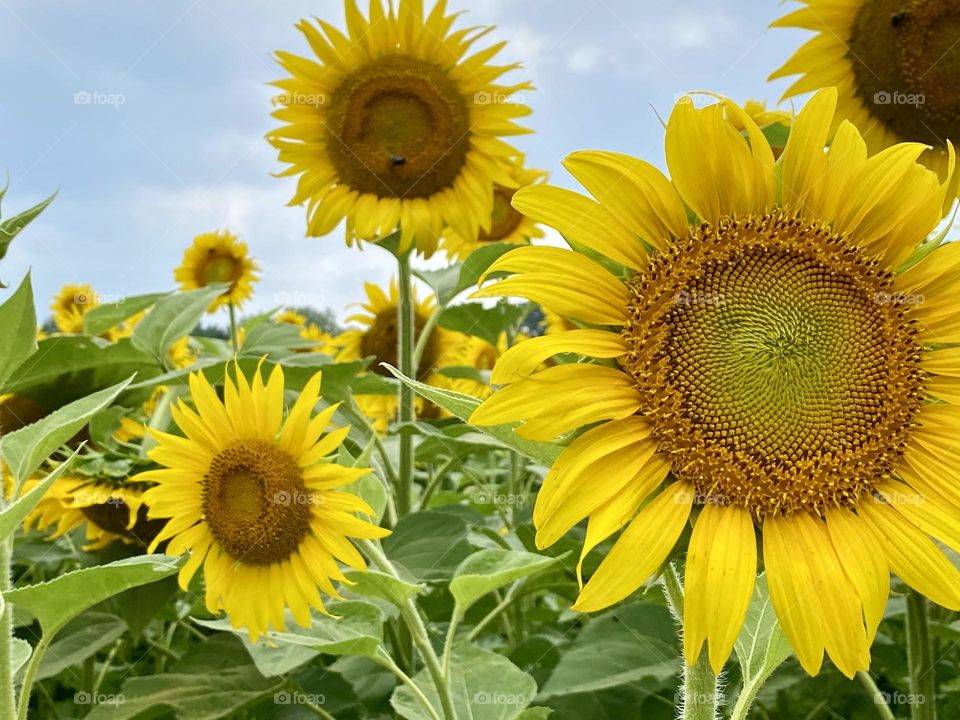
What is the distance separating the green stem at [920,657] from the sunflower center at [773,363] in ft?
2.32

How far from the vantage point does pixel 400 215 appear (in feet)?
9.21

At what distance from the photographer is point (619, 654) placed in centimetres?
184

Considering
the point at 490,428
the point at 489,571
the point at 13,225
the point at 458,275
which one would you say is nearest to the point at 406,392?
the point at 458,275

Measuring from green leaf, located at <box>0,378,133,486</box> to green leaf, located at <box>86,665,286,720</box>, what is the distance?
56 cm

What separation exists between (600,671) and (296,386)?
3.14 feet

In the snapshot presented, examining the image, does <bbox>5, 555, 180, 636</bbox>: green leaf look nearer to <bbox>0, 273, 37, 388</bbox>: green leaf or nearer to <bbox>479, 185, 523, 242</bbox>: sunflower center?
<bbox>0, 273, 37, 388</bbox>: green leaf

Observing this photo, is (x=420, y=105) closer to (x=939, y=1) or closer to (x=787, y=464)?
(x=939, y=1)

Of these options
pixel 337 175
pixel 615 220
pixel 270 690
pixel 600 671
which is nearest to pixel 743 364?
pixel 615 220

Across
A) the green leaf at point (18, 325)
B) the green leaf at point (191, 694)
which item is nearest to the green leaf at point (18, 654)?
the green leaf at point (191, 694)

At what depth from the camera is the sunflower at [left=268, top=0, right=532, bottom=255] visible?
2838mm

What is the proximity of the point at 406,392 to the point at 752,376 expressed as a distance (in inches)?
64.5

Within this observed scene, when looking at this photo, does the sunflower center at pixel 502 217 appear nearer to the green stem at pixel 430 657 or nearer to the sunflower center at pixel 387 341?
the sunflower center at pixel 387 341

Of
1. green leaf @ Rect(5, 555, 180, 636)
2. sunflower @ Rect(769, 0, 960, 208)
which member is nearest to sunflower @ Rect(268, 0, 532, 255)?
sunflower @ Rect(769, 0, 960, 208)

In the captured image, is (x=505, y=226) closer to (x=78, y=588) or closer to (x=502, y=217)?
(x=502, y=217)
